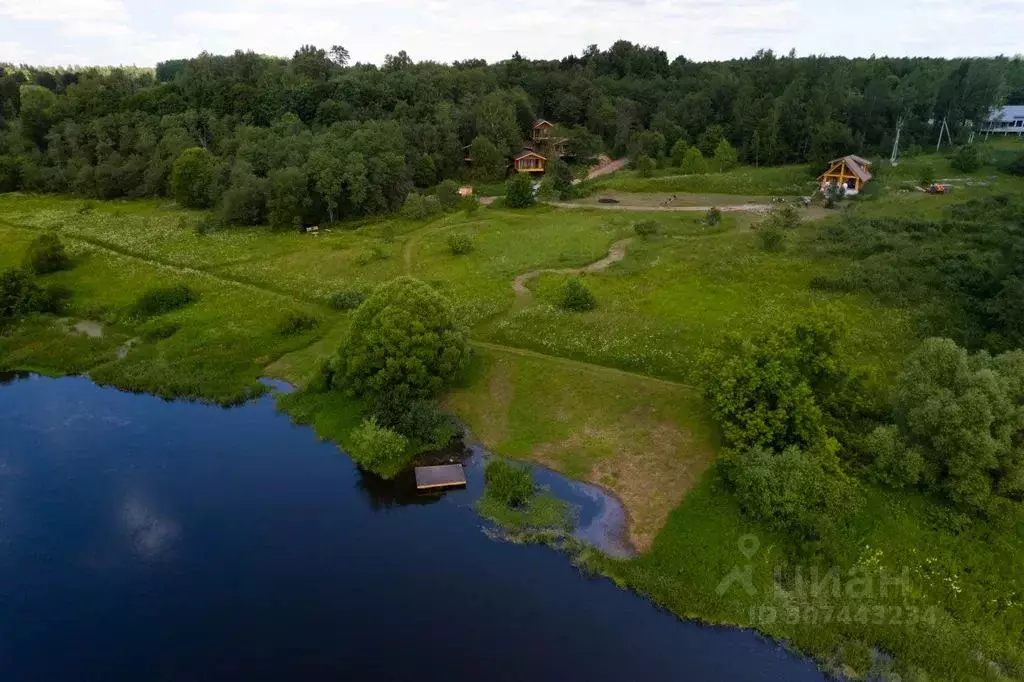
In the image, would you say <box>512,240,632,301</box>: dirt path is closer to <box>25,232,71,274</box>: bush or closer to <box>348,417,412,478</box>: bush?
<box>348,417,412,478</box>: bush

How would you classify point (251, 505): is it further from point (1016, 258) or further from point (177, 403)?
point (1016, 258)

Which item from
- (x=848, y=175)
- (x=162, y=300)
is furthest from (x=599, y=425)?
(x=848, y=175)

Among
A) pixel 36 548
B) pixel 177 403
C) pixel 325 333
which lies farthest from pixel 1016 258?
pixel 36 548

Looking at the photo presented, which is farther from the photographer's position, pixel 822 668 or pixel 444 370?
pixel 444 370

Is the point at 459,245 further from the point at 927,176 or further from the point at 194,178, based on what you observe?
the point at 927,176

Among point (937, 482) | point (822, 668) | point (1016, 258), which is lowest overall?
point (822, 668)

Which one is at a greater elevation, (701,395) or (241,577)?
(701,395)
